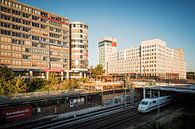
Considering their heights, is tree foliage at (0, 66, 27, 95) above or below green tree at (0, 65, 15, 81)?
below

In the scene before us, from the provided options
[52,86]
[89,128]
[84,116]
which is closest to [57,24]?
[52,86]

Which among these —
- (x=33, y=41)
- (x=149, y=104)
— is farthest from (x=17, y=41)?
(x=149, y=104)

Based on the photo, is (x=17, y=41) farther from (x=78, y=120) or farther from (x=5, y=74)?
(x=78, y=120)

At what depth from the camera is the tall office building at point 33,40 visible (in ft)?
247

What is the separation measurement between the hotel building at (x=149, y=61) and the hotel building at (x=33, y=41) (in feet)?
238

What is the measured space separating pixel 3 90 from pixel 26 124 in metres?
20.4

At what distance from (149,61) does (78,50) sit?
69981 mm

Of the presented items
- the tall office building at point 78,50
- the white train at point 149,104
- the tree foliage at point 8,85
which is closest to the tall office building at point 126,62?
the tall office building at point 78,50

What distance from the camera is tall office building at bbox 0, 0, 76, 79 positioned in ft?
247

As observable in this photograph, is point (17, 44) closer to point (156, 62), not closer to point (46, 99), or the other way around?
point (46, 99)

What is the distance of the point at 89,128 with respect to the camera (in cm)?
3275

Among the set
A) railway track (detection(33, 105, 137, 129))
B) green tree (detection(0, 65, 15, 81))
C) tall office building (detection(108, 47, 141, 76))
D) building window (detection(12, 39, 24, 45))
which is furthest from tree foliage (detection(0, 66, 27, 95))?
tall office building (detection(108, 47, 141, 76))

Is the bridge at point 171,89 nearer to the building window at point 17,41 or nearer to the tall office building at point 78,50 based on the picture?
the tall office building at point 78,50

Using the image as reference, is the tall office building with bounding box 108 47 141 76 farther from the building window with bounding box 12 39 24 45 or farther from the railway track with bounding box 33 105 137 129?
the railway track with bounding box 33 105 137 129
